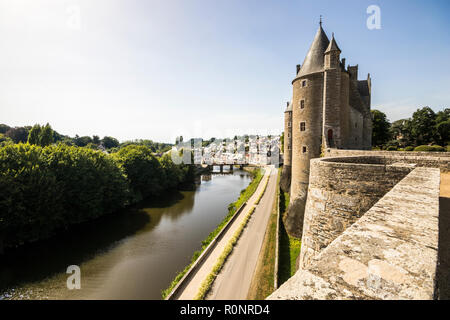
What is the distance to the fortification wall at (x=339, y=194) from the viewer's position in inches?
210

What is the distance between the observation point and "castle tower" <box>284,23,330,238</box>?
1633 centimetres

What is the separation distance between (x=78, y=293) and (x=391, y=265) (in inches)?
644

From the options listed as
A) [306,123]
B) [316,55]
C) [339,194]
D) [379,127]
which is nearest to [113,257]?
[339,194]

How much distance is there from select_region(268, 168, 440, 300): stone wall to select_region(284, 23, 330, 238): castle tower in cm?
1455

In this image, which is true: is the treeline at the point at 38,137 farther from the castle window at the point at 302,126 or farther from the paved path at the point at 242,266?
the castle window at the point at 302,126

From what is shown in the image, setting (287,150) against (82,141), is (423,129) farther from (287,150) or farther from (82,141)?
(82,141)

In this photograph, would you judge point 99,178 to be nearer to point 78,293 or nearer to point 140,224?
point 140,224

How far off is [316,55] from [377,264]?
19455 millimetres

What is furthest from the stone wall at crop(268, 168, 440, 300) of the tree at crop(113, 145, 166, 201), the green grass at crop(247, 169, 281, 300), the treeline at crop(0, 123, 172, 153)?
the tree at crop(113, 145, 166, 201)

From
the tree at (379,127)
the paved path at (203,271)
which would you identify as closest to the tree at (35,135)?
the paved path at (203,271)

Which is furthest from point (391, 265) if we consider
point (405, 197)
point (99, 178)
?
point (99, 178)

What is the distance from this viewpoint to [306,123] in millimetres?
16844

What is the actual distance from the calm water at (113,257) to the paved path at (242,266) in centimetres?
408
